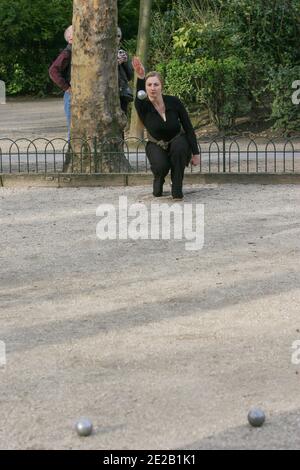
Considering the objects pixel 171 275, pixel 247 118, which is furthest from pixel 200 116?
pixel 171 275

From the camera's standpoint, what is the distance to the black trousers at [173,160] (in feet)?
45.6

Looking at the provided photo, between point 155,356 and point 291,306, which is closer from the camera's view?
point 155,356

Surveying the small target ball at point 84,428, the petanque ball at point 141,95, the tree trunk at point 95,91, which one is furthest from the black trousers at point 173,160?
the small target ball at point 84,428

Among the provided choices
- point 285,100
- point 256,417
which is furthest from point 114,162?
point 256,417

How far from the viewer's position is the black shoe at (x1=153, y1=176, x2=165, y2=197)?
1424cm

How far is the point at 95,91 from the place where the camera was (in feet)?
53.3

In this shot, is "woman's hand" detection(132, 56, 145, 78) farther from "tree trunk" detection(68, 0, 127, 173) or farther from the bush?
the bush

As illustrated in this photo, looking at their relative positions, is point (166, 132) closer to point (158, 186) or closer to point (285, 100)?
point (158, 186)

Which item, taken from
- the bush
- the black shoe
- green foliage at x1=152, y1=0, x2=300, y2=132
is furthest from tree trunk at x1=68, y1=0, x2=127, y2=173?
green foliage at x1=152, y1=0, x2=300, y2=132

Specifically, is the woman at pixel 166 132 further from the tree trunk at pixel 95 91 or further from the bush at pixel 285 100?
the bush at pixel 285 100

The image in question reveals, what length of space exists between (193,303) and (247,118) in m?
14.6

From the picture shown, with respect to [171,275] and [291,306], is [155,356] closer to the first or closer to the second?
[291,306]

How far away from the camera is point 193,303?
8859 millimetres
